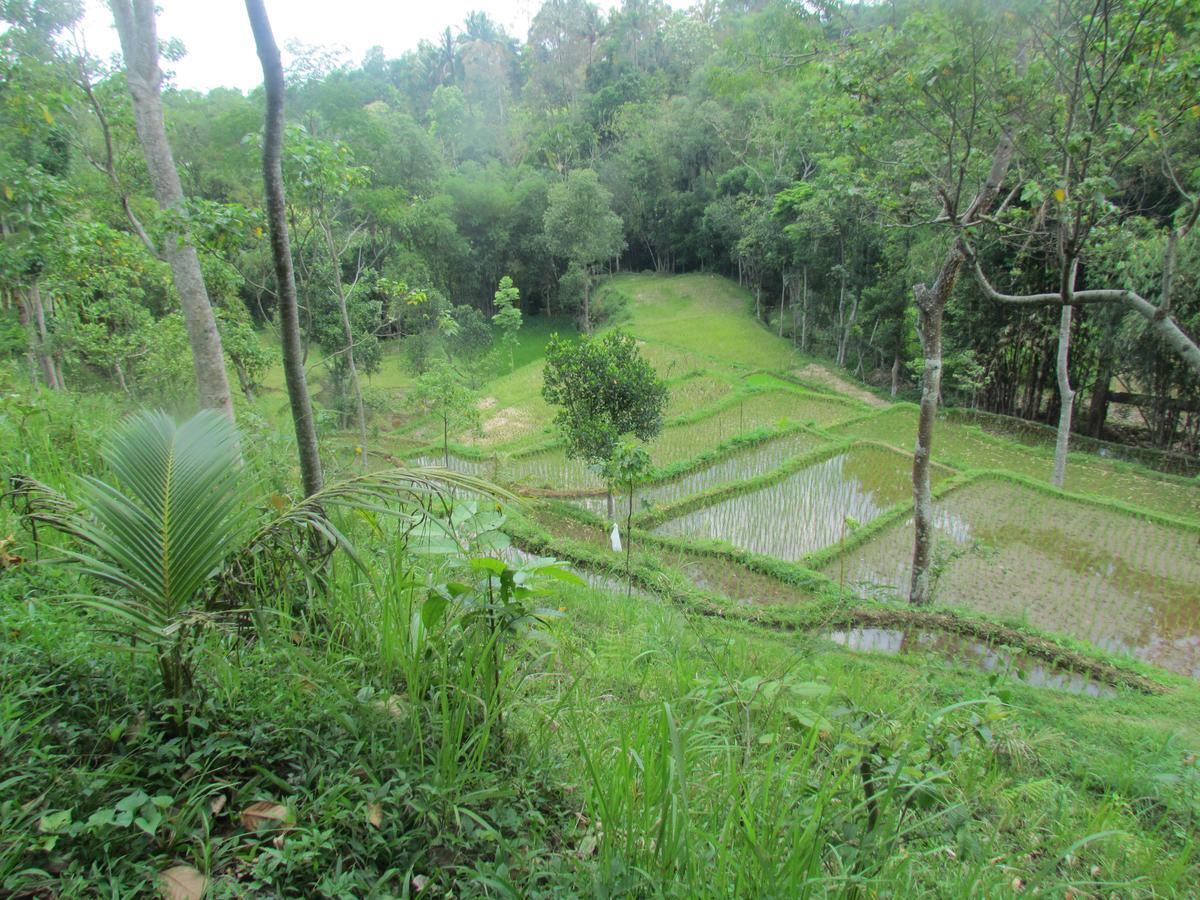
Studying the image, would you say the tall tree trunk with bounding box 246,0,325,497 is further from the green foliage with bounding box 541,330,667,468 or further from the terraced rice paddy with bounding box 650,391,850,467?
the terraced rice paddy with bounding box 650,391,850,467

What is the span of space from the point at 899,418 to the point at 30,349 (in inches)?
626

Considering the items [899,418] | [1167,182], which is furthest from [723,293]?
[1167,182]

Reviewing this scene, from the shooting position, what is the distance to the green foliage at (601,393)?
402 inches

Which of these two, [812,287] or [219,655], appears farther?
[812,287]

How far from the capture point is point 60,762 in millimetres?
1655

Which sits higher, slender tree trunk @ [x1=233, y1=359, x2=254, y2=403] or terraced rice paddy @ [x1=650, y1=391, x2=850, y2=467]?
slender tree trunk @ [x1=233, y1=359, x2=254, y2=403]

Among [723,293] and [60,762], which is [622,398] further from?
[723,293]

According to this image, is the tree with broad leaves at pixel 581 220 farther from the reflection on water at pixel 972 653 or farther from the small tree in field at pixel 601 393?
the reflection on water at pixel 972 653

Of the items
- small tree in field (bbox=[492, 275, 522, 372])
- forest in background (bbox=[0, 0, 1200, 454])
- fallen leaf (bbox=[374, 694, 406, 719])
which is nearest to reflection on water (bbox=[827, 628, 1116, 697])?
forest in background (bbox=[0, 0, 1200, 454])

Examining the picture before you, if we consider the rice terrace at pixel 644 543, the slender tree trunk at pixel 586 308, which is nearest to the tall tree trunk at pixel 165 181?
the rice terrace at pixel 644 543

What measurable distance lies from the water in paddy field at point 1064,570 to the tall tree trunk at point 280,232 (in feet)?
18.3

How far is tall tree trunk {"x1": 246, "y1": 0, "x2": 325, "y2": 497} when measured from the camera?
2844mm

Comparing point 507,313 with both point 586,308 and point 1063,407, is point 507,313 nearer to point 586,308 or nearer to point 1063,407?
point 586,308

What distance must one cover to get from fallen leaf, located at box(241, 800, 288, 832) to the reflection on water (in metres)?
5.38
